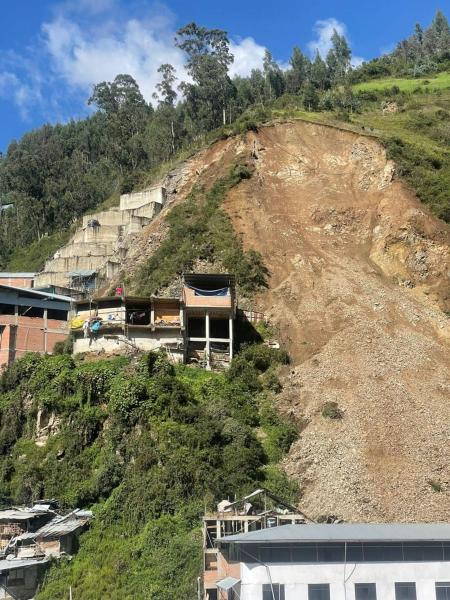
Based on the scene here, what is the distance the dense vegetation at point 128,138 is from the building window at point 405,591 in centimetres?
4099

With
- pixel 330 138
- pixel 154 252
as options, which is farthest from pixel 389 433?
pixel 330 138

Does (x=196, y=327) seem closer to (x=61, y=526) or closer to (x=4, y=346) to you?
(x=4, y=346)

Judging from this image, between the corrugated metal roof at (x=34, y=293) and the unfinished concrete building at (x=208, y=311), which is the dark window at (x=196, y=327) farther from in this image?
the corrugated metal roof at (x=34, y=293)

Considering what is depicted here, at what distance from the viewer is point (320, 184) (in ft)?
155

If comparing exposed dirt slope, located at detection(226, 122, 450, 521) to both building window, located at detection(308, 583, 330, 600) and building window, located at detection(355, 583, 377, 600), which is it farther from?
building window, located at detection(308, 583, 330, 600)

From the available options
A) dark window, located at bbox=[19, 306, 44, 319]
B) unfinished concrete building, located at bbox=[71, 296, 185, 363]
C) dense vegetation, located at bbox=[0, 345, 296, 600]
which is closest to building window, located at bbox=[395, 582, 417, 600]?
dense vegetation, located at bbox=[0, 345, 296, 600]

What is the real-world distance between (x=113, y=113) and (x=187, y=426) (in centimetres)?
4589

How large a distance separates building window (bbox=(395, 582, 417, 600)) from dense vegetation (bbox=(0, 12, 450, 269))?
1614 inches

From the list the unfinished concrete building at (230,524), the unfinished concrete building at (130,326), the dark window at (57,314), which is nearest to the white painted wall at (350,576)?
the unfinished concrete building at (230,524)

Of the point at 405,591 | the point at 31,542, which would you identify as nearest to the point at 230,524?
the point at 405,591

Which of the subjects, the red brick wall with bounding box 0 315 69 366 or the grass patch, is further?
the grass patch

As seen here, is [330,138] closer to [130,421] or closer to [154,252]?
[154,252]

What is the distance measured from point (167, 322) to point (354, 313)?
934 cm

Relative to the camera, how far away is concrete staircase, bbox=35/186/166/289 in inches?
1844
